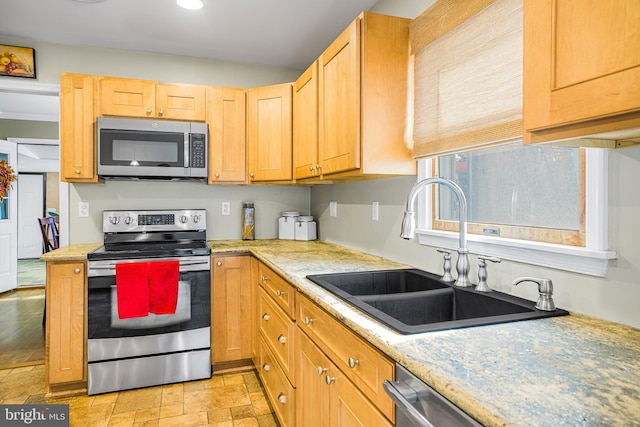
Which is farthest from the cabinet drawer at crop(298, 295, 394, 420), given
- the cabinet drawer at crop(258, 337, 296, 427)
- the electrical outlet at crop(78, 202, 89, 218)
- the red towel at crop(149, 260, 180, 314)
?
the electrical outlet at crop(78, 202, 89, 218)

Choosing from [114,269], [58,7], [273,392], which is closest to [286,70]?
[58,7]

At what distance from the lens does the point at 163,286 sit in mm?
2621

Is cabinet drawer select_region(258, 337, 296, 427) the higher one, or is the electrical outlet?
the electrical outlet

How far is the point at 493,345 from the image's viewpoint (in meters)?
0.99

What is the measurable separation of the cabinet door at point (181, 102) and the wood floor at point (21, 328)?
2.15m

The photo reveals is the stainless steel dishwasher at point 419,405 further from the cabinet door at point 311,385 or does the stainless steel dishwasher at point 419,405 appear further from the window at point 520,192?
the window at point 520,192

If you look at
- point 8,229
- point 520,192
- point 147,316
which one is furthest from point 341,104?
point 8,229

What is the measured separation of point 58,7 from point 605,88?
2.97 metres

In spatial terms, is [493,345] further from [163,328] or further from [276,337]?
[163,328]

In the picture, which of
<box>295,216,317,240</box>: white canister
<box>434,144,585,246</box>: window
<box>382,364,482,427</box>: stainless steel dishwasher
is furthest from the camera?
<box>295,216,317,240</box>: white canister

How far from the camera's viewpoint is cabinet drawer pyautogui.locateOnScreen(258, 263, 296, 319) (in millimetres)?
1877

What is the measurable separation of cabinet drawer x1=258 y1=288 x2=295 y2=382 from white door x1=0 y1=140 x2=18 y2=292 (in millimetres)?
4327

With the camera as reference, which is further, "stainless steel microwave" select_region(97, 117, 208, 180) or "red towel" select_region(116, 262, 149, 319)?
"stainless steel microwave" select_region(97, 117, 208, 180)

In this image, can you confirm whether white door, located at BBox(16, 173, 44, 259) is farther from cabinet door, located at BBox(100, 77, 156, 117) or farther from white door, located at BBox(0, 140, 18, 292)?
cabinet door, located at BBox(100, 77, 156, 117)
